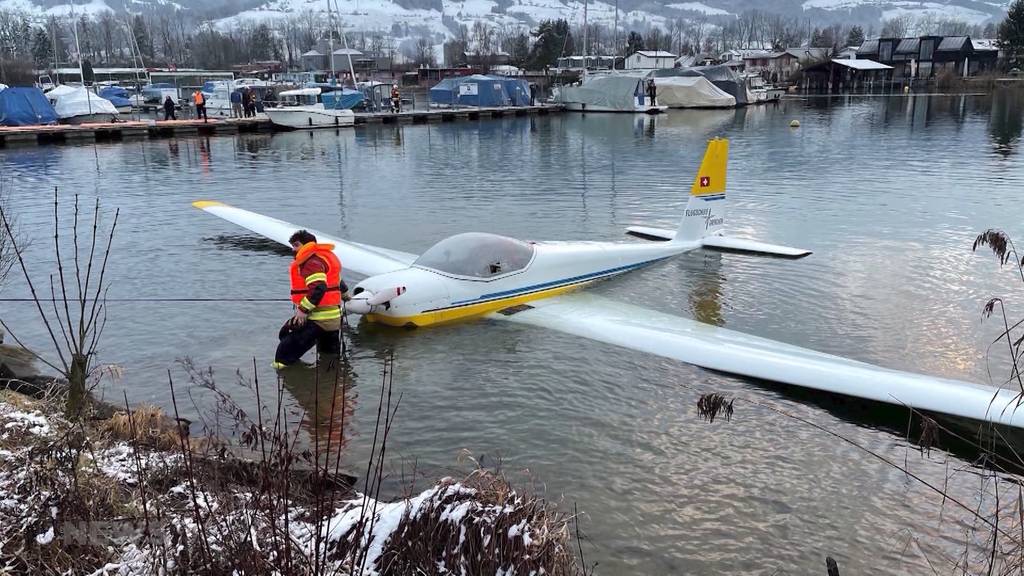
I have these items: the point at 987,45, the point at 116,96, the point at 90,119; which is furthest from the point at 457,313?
the point at 987,45

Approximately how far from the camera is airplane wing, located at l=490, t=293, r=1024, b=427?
9.02 metres

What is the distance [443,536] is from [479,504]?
0.42 metres

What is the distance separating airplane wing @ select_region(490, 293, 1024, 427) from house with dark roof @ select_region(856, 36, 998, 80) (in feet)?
432

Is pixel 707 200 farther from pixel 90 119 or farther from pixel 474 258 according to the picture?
pixel 90 119

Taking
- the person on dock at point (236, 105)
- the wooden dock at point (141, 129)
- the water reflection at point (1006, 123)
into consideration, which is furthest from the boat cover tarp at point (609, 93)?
the person on dock at point (236, 105)

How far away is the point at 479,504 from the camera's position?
213 inches

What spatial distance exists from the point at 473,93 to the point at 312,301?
210 feet

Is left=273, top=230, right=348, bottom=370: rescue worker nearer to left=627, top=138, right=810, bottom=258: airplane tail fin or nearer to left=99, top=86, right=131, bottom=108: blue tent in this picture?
left=627, top=138, right=810, bottom=258: airplane tail fin

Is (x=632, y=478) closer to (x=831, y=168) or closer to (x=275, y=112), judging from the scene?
(x=831, y=168)

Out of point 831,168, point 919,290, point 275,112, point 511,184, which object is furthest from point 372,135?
point 919,290

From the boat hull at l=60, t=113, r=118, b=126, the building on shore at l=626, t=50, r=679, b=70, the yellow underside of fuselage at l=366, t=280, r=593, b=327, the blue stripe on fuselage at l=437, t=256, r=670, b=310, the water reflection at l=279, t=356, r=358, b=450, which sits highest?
the building on shore at l=626, t=50, r=679, b=70

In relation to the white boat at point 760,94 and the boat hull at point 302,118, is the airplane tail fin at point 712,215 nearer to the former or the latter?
the boat hull at point 302,118

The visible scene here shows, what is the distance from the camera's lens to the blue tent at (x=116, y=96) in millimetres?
72625

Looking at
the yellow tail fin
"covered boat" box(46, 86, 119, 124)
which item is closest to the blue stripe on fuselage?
the yellow tail fin
